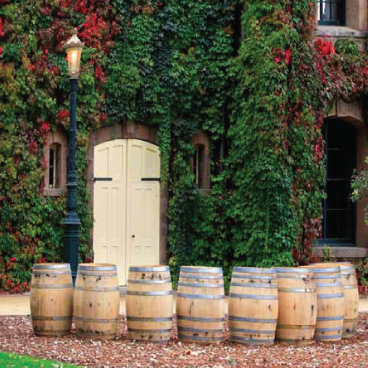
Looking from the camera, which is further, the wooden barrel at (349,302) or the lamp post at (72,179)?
the lamp post at (72,179)

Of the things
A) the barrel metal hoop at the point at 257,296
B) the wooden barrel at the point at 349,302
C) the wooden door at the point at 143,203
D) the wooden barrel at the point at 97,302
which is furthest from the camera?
the wooden door at the point at 143,203

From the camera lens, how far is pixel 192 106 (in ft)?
57.1

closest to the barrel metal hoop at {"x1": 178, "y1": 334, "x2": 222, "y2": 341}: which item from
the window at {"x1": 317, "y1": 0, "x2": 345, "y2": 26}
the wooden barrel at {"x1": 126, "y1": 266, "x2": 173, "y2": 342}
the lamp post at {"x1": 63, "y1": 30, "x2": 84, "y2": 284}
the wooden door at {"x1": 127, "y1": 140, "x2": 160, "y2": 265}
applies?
the wooden barrel at {"x1": 126, "y1": 266, "x2": 173, "y2": 342}

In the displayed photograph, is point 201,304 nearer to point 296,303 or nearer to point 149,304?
point 149,304

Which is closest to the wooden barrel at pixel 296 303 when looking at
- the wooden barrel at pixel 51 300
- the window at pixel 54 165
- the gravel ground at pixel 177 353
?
the gravel ground at pixel 177 353

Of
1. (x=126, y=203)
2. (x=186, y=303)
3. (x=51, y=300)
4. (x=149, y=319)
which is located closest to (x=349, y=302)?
(x=186, y=303)

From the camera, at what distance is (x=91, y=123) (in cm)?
1688

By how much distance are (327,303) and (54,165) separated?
303 inches

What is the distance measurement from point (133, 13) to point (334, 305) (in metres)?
8.40

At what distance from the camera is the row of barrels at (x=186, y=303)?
10.0 meters

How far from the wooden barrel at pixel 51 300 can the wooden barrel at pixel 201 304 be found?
126 cm

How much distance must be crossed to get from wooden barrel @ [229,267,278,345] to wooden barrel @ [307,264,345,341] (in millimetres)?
701

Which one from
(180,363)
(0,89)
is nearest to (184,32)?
(0,89)

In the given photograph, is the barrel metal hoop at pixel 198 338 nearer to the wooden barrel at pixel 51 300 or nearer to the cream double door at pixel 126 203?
the wooden barrel at pixel 51 300
